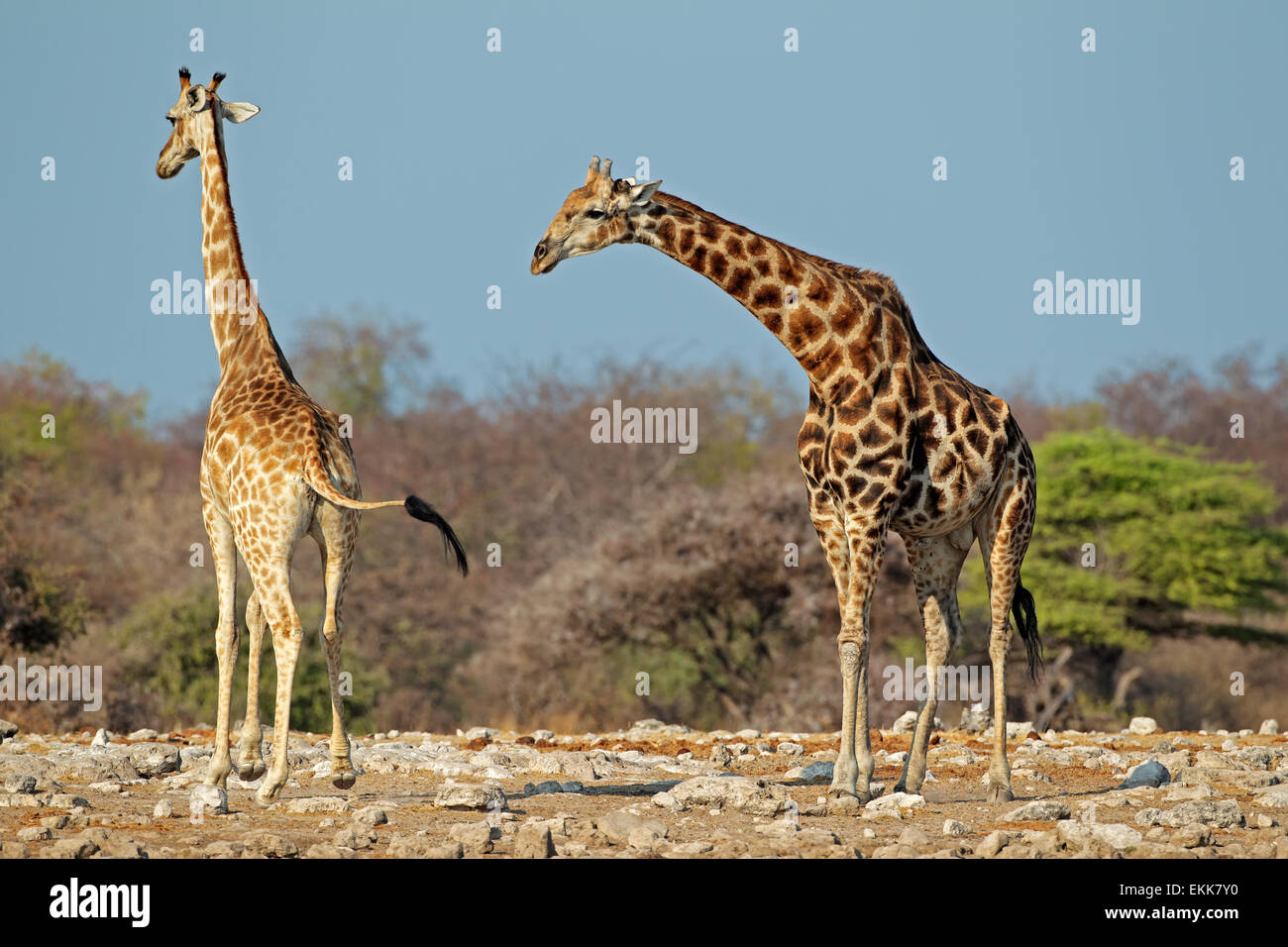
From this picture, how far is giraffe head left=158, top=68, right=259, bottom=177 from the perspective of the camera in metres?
10.1

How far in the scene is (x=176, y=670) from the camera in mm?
21297

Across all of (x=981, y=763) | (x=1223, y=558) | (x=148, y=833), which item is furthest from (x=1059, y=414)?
(x=148, y=833)

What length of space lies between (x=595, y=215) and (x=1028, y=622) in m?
4.05

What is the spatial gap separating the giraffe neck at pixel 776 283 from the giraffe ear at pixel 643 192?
67mm

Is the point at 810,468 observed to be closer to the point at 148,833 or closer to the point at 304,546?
the point at 148,833

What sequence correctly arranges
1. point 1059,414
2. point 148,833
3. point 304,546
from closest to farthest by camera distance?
point 148,833 < point 304,546 < point 1059,414

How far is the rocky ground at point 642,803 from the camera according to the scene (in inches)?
264

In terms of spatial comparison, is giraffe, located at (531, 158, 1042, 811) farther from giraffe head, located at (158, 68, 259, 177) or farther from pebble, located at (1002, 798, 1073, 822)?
giraffe head, located at (158, 68, 259, 177)

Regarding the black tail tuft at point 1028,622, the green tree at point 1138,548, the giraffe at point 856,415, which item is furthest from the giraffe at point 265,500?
the green tree at point 1138,548

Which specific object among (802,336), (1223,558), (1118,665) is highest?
(802,336)

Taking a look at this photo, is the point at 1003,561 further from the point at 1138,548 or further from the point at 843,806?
the point at 1138,548

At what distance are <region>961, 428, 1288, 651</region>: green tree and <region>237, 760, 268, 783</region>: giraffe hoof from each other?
16880 mm

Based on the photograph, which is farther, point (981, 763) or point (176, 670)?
point (176, 670)
